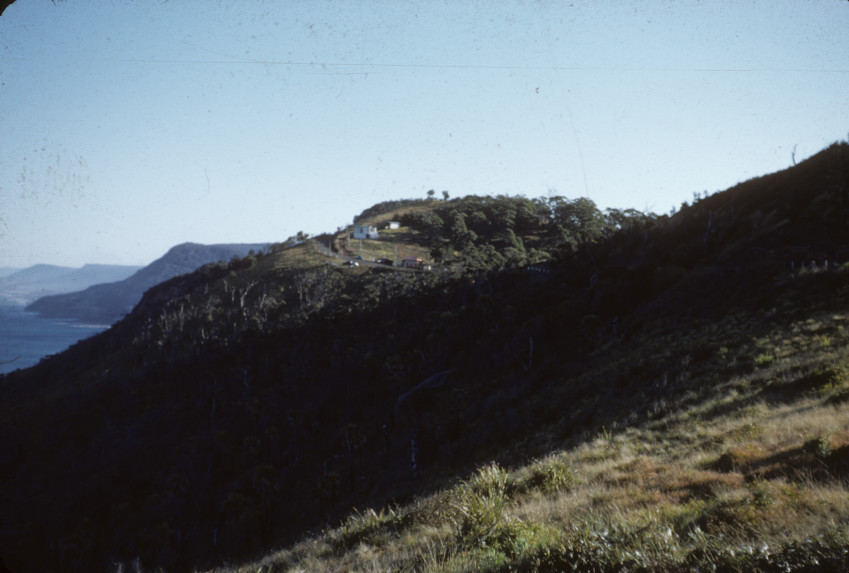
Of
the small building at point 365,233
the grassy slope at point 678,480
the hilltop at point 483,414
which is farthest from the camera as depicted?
the small building at point 365,233

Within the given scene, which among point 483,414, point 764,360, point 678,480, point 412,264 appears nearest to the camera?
point 678,480

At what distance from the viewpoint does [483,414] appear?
2645cm

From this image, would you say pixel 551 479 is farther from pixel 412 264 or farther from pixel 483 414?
pixel 412 264

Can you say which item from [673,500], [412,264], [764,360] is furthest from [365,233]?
[673,500]

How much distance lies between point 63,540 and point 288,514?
95.9 feet

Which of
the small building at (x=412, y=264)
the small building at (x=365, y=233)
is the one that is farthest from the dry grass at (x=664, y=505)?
the small building at (x=365, y=233)

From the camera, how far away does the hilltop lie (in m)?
5.45

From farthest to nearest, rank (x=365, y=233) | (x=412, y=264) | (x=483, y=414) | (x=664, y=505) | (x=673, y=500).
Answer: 1. (x=365, y=233)
2. (x=412, y=264)
3. (x=483, y=414)
4. (x=673, y=500)
5. (x=664, y=505)

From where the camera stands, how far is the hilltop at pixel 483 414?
545 centimetres

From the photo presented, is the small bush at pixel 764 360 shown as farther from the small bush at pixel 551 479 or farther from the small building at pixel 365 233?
the small building at pixel 365 233

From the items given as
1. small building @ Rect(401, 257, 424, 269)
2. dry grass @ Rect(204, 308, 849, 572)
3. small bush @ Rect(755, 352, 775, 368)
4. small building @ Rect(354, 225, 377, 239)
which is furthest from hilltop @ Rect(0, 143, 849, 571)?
small building @ Rect(354, 225, 377, 239)

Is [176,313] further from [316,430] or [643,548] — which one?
[643,548]

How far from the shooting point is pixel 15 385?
308ft

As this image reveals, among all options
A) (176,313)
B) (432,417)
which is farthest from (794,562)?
(176,313)
